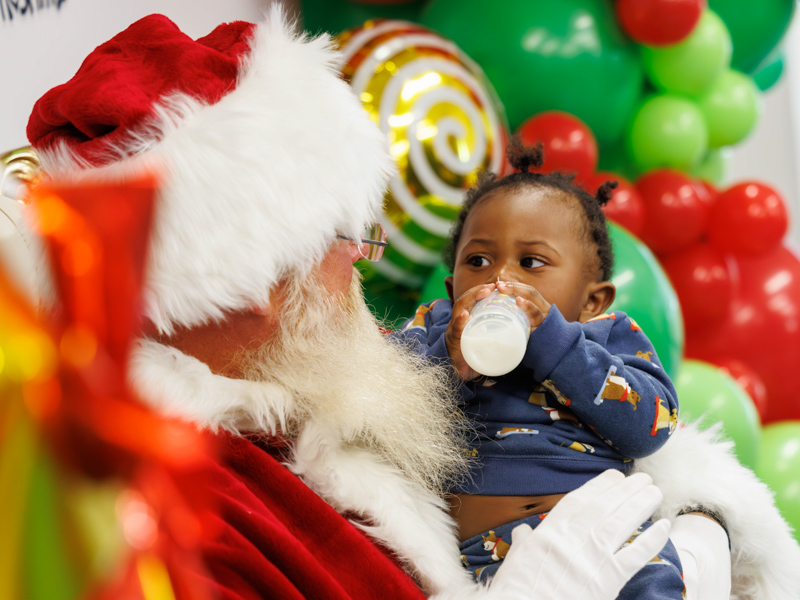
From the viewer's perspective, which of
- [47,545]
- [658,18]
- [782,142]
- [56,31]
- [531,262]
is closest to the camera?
[47,545]

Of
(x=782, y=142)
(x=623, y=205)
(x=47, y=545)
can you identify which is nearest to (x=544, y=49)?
(x=623, y=205)

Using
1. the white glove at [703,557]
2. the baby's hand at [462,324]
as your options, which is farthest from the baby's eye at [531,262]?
the white glove at [703,557]

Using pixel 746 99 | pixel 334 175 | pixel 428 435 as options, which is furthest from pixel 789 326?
pixel 334 175

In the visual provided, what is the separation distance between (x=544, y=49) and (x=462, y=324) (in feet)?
4.21

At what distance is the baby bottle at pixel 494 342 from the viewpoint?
A: 34.9 inches

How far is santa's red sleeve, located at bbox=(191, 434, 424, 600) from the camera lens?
2.08ft

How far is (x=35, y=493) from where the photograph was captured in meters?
0.31

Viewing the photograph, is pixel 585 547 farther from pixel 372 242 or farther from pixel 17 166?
pixel 17 166

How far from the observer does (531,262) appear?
43.4 inches

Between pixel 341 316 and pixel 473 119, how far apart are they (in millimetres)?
994

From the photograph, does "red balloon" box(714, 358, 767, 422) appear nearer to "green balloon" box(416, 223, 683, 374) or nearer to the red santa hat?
"green balloon" box(416, 223, 683, 374)

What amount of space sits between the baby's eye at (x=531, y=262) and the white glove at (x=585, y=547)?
1.14ft

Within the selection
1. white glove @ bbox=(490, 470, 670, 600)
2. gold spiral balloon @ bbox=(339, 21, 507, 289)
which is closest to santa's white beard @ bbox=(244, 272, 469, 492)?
white glove @ bbox=(490, 470, 670, 600)

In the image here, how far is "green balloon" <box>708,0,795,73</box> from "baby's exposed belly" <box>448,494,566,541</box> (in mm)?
2348
